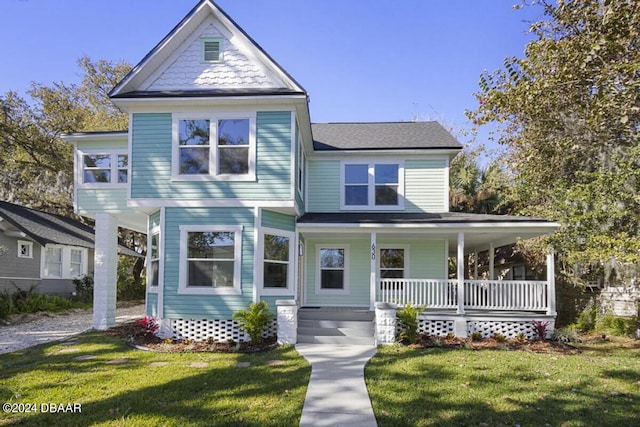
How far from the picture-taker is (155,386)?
6.22m

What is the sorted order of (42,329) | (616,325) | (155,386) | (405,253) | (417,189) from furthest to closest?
1. (417,189)
2. (405,253)
3. (42,329)
4. (616,325)
5. (155,386)

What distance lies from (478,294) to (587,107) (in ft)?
17.6

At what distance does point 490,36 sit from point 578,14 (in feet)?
14.6

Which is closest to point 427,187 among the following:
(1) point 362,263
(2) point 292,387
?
(1) point 362,263

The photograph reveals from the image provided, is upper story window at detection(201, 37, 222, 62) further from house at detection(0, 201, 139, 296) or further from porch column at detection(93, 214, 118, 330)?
house at detection(0, 201, 139, 296)

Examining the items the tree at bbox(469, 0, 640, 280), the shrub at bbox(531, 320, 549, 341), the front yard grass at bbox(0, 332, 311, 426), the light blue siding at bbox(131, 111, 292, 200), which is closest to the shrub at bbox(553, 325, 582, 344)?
the shrub at bbox(531, 320, 549, 341)

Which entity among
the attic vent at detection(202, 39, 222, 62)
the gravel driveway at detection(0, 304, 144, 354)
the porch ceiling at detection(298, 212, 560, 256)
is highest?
the attic vent at detection(202, 39, 222, 62)

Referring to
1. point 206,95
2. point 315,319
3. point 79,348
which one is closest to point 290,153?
point 206,95

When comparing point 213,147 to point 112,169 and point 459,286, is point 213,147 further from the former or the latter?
point 459,286

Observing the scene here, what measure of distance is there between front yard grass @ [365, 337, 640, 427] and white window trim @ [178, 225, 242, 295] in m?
3.77

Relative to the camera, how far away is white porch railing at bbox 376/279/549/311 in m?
10.9

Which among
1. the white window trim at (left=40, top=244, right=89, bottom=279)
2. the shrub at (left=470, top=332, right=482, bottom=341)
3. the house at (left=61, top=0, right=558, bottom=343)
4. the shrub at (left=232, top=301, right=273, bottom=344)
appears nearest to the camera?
the shrub at (left=232, top=301, right=273, bottom=344)

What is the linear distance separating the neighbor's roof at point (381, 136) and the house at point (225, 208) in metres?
2.44

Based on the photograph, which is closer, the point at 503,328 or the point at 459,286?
the point at 503,328
